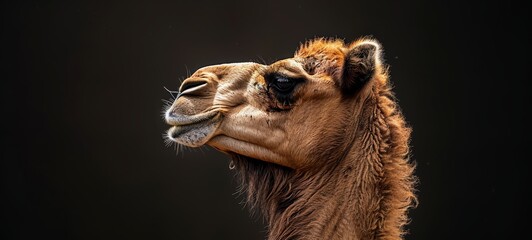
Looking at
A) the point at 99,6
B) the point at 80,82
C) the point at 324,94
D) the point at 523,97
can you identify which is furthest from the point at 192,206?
the point at 324,94

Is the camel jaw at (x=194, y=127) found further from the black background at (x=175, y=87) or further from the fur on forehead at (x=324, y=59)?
the black background at (x=175, y=87)

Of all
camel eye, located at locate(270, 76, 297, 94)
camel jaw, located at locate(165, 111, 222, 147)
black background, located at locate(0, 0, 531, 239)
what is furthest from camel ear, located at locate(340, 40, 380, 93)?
black background, located at locate(0, 0, 531, 239)

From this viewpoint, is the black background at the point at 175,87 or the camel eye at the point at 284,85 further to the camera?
the black background at the point at 175,87

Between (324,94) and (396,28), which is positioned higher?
(396,28)

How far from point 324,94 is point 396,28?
2.90m

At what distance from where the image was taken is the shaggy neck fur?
333 centimetres

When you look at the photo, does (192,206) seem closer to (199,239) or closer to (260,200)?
(199,239)

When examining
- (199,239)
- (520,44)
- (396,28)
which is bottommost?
(199,239)

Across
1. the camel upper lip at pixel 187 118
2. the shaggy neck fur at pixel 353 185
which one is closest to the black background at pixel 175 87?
the shaggy neck fur at pixel 353 185

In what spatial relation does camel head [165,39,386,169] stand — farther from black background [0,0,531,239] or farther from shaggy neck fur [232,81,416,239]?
black background [0,0,531,239]

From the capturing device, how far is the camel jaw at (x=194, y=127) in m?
3.51

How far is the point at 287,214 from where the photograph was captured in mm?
3521

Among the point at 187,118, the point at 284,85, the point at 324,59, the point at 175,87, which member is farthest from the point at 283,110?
the point at 175,87

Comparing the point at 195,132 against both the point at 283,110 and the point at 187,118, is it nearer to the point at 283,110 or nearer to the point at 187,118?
the point at 187,118
